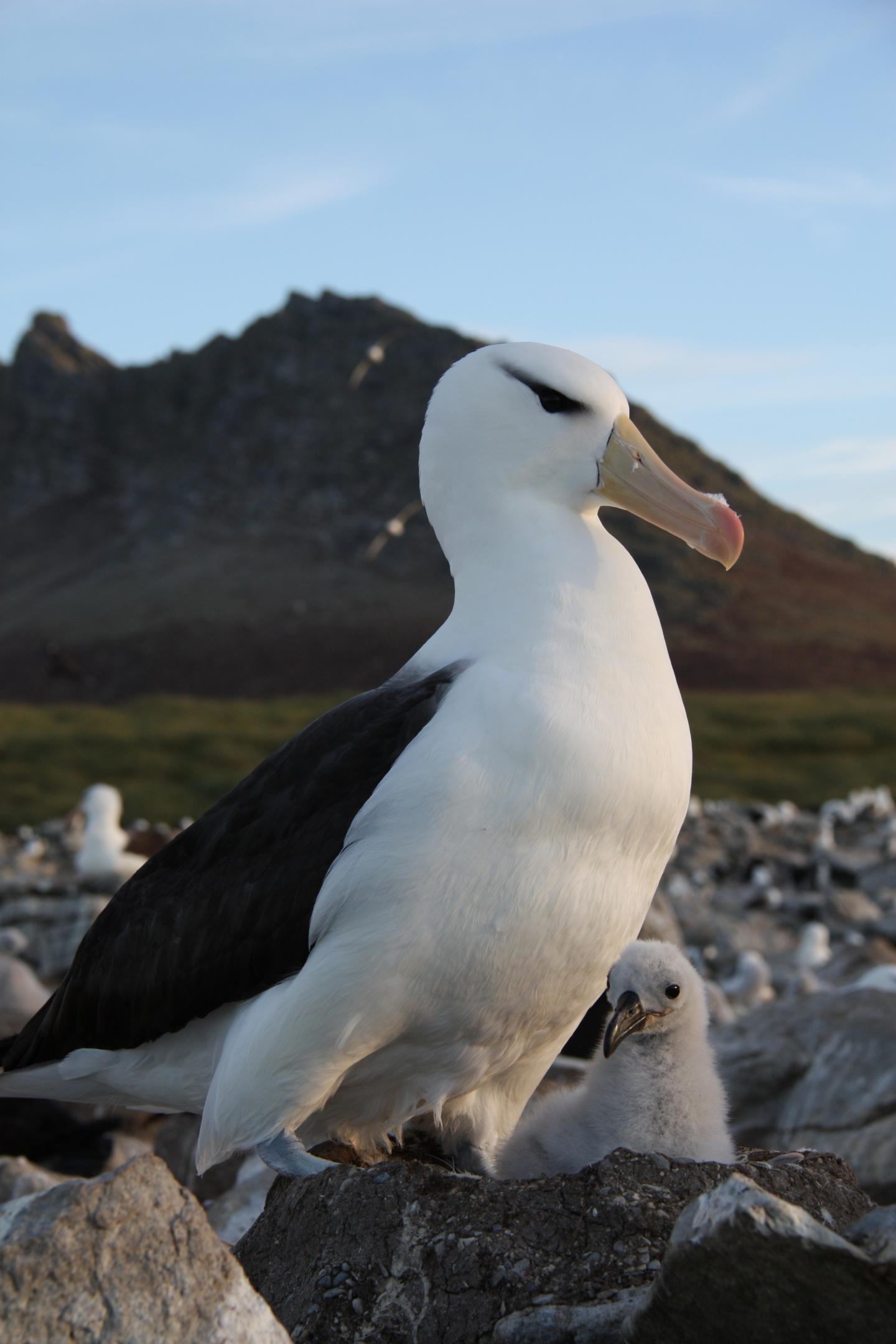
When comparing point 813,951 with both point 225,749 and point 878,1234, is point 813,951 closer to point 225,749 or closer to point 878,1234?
point 878,1234

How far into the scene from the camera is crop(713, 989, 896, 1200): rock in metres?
6.06

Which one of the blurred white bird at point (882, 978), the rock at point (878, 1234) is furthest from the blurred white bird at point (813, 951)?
the rock at point (878, 1234)

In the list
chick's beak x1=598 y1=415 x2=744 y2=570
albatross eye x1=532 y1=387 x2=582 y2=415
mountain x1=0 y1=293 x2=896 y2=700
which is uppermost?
mountain x1=0 y1=293 x2=896 y2=700

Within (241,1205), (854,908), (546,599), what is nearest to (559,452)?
(546,599)

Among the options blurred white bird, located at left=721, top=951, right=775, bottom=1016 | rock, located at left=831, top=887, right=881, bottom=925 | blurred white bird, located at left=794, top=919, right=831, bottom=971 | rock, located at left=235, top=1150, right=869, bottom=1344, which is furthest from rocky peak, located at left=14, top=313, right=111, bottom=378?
rock, located at left=235, top=1150, right=869, bottom=1344

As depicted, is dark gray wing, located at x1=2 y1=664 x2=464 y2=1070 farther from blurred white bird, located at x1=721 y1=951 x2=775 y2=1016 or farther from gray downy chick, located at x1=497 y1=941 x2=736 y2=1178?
blurred white bird, located at x1=721 y1=951 x2=775 y2=1016

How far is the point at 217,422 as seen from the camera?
82688 millimetres

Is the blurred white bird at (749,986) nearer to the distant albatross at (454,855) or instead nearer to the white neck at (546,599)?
the distant albatross at (454,855)

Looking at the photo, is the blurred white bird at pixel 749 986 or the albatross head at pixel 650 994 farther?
the blurred white bird at pixel 749 986

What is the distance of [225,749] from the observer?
1153 inches

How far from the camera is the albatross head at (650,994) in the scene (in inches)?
169

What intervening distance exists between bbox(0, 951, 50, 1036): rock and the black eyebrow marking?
4.36m

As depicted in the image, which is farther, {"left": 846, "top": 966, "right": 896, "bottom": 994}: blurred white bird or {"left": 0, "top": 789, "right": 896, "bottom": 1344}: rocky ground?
{"left": 846, "top": 966, "right": 896, "bottom": 994}: blurred white bird

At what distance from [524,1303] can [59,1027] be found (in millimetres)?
2065
